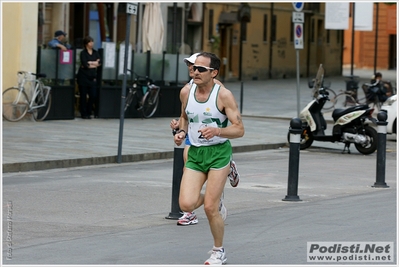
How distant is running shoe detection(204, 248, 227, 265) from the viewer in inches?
310

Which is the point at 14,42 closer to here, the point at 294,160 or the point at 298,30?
the point at 298,30

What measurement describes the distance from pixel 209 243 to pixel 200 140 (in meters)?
1.18

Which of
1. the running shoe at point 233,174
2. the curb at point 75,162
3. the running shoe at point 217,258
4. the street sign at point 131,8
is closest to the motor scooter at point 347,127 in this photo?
the curb at point 75,162

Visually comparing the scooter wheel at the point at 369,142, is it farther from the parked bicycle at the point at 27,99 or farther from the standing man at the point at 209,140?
the standing man at the point at 209,140

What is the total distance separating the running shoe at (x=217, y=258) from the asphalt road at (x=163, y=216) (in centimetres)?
14

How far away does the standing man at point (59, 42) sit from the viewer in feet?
77.1

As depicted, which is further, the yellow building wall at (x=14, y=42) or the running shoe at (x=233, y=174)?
the yellow building wall at (x=14, y=42)

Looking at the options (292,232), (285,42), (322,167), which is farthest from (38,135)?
(285,42)

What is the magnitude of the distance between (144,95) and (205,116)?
17.0m

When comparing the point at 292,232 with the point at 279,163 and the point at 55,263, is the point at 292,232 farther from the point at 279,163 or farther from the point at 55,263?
the point at 279,163

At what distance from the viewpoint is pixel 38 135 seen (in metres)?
19.4

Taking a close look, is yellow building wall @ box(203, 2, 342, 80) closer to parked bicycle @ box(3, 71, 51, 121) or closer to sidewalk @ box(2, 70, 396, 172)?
sidewalk @ box(2, 70, 396, 172)

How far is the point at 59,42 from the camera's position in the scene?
23922 millimetres

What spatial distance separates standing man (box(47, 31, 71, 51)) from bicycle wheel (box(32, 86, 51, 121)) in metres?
1.22
